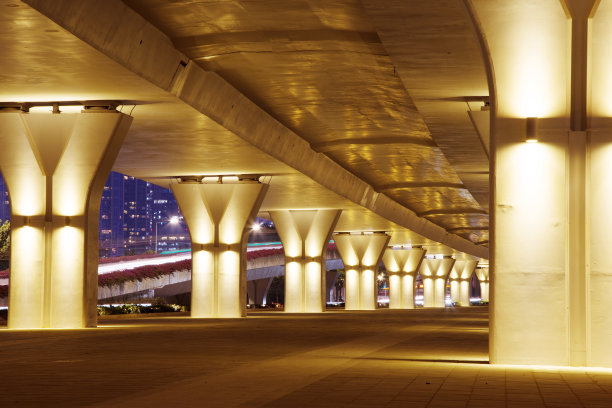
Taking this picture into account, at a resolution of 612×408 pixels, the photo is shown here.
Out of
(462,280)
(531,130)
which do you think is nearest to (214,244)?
(531,130)

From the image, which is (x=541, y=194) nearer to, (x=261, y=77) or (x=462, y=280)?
(x=261, y=77)

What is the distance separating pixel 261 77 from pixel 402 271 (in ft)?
267

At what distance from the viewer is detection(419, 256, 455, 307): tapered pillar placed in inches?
5079

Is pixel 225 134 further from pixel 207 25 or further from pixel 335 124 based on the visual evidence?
pixel 207 25

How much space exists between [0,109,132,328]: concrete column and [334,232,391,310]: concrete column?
56023 mm

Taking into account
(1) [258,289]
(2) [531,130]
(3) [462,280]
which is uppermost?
(2) [531,130]

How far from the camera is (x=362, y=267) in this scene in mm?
87250

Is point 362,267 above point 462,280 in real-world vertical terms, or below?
above

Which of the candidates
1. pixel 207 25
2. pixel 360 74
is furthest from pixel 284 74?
pixel 207 25

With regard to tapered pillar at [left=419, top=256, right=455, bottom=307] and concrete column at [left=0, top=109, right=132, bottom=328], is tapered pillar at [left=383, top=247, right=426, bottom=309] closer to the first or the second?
tapered pillar at [left=419, top=256, right=455, bottom=307]

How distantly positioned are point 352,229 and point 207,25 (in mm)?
61441

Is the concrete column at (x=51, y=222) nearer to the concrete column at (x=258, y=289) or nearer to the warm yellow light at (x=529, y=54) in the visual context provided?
the warm yellow light at (x=529, y=54)

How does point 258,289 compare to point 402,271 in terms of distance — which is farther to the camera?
point 258,289

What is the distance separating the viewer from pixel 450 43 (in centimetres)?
2345
